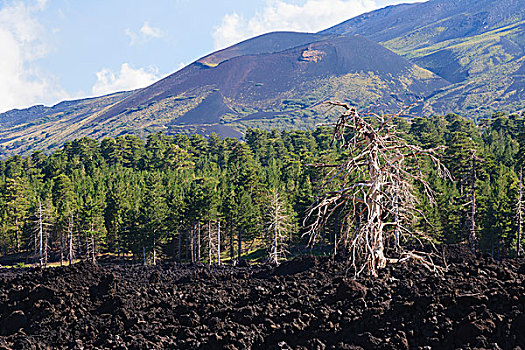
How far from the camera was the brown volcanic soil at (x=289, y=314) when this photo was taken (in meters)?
9.18

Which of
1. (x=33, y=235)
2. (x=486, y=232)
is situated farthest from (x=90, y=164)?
(x=486, y=232)

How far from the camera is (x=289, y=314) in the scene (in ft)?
39.1

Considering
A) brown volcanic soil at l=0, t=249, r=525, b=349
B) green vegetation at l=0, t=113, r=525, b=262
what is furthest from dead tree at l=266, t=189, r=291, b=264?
brown volcanic soil at l=0, t=249, r=525, b=349

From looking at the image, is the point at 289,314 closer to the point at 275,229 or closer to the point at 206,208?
the point at 275,229

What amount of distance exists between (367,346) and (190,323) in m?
5.37

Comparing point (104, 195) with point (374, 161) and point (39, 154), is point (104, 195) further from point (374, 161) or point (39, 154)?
point (374, 161)

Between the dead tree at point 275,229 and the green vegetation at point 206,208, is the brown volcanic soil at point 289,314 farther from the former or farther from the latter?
the green vegetation at point 206,208

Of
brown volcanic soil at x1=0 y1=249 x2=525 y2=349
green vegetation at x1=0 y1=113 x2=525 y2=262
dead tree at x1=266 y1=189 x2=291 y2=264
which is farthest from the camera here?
green vegetation at x1=0 y1=113 x2=525 y2=262

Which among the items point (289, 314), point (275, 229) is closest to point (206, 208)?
point (275, 229)

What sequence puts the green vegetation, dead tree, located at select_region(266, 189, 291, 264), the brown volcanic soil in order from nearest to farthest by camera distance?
the brown volcanic soil
dead tree, located at select_region(266, 189, 291, 264)
the green vegetation

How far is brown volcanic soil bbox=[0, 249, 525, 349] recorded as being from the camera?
918cm

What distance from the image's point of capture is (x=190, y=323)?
13102 millimetres

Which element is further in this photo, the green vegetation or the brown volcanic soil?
the green vegetation

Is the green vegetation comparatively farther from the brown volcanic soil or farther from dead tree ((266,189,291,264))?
the brown volcanic soil
